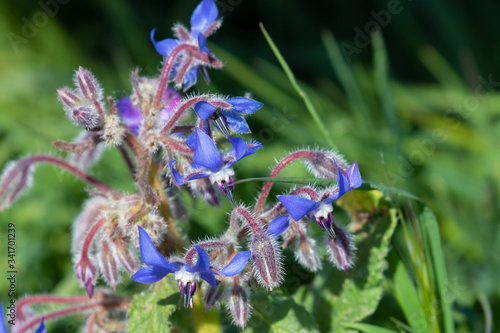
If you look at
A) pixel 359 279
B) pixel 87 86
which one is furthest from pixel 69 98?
pixel 359 279

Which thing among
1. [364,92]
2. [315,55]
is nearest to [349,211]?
[364,92]

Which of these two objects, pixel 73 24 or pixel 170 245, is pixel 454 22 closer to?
pixel 73 24

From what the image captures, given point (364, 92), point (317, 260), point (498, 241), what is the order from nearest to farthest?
point (317, 260) → point (498, 241) → point (364, 92)

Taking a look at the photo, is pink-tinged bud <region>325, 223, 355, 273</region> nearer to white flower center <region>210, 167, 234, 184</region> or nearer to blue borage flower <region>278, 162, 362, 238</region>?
blue borage flower <region>278, 162, 362, 238</region>

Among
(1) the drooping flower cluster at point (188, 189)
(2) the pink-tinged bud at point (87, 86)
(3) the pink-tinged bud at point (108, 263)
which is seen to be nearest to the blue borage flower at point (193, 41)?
(1) the drooping flower cluster at point (188, 189)

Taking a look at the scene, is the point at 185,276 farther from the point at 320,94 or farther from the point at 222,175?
the point at 320,94

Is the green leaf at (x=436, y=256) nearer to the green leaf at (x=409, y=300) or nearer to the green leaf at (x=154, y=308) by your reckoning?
the green leaf at (x=409, y=300)
